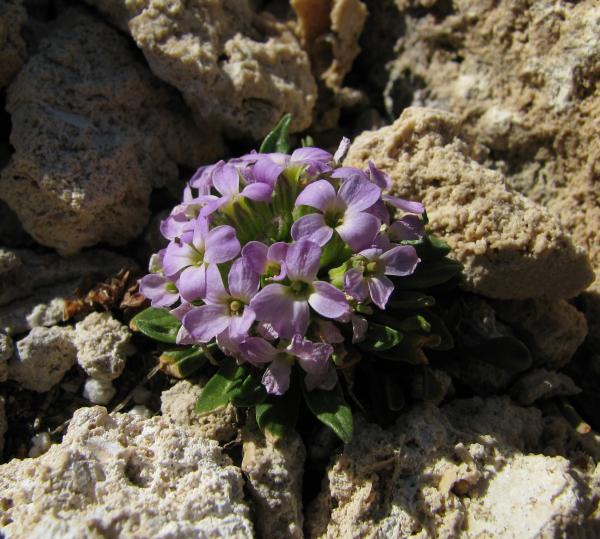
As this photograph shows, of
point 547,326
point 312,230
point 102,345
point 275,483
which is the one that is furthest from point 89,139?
point 547,326

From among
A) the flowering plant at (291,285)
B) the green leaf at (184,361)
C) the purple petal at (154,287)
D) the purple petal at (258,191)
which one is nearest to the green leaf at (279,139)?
the flowering plant at (291,285)

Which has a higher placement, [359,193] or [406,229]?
[359,193]

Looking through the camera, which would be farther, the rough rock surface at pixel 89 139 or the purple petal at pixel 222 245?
the rough rock surface at pixel 89 139

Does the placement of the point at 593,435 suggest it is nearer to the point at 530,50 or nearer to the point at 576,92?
the point at 576,92

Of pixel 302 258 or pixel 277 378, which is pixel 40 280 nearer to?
pixel 277 378

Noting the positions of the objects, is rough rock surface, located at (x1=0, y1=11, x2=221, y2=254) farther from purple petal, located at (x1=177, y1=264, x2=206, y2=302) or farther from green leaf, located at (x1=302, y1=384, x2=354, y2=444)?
green leaf, located at (x1=302, y1=384, x2=354, y2=444)

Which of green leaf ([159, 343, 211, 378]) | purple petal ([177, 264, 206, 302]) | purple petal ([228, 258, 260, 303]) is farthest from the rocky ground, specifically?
purple petal ([228, 258, 260, 303])

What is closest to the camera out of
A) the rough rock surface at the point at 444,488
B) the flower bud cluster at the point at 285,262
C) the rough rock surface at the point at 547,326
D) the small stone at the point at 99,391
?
the rough rock surface at the point at 444,488

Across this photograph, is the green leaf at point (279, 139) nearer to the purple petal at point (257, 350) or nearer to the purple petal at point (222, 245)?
the purple petal at point (222, 245)
